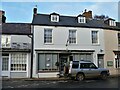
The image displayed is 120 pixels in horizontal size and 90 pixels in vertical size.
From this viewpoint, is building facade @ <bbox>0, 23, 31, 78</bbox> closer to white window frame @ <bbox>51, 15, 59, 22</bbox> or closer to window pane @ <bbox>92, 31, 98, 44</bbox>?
white window frame @ <bbox>51, 15, 59, 22</bbox>

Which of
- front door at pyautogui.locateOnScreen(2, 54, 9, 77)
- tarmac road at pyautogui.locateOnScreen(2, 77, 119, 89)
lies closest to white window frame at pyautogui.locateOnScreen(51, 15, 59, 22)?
front door at pyautogui.locateOnScreen(2, 54, 9, 77)

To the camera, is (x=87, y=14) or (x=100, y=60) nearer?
(x=100, y=60)

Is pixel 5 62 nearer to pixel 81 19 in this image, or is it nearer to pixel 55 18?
pixel 55 18

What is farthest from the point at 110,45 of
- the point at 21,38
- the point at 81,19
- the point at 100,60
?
the point at 21,38

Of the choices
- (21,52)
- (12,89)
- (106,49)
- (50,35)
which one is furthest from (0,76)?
(106,49)

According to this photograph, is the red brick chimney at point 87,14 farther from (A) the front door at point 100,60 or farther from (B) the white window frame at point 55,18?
(A) the front door at point 100,60

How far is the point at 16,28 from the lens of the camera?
28438 millimetres

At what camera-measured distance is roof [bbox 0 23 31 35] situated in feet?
88.8

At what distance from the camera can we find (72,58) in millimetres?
27719

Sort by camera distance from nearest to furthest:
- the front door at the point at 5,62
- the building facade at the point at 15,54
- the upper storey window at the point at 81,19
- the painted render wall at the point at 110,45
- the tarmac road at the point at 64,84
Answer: the tarmac road at the point at 64,84
the building facade at the point at 15,54
the front door at the point at 5,62
the painted render wall at the point at 110,45
the upper storey window at the point at 81,19

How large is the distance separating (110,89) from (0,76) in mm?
14946

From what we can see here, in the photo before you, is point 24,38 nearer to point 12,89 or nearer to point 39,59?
point 39,59

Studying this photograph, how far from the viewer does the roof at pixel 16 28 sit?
88.8ft

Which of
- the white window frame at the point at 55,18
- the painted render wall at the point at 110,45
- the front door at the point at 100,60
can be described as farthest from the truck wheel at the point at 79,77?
the white window frame at the point at 55,18
